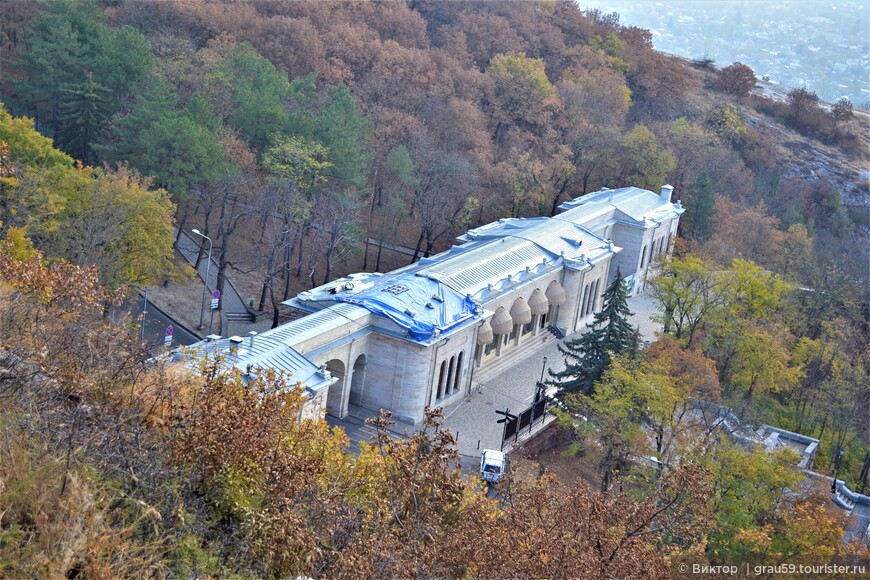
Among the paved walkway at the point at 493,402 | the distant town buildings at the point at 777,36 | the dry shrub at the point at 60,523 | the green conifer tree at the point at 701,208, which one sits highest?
the dry shrub at the point at 60,523

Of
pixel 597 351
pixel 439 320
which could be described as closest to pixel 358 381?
pixel 439 320

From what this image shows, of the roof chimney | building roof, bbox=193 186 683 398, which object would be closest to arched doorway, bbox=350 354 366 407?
building roof, bbox=193 186 683 398

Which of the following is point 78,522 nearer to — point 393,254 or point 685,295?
point 685,295

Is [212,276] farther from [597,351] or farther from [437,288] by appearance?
[597,351]

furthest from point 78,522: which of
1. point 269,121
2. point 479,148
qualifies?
point 479,148

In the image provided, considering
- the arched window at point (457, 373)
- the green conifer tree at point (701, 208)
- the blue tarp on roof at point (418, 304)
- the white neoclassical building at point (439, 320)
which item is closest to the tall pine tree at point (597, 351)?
the arched window at point (457, 373)

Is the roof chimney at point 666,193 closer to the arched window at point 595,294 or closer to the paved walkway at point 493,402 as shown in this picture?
the arched window at point 595,294
